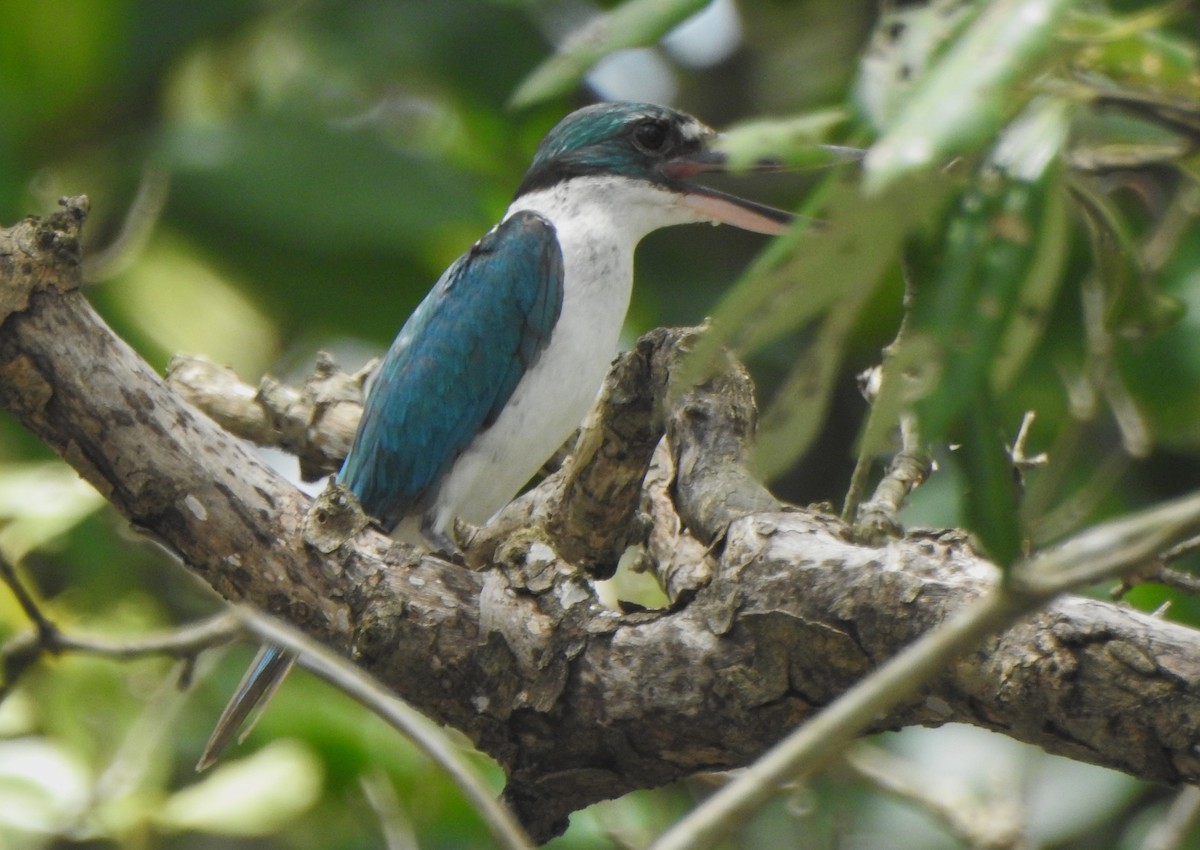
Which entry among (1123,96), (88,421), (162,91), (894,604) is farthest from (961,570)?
(162,91)

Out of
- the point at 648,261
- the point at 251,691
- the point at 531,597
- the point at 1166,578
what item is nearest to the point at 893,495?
the point at 1166,578

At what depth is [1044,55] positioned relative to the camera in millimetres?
1108

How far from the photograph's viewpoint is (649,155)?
3.77m

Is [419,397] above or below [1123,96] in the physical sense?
below

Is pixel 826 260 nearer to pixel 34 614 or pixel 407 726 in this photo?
pixel 407 726

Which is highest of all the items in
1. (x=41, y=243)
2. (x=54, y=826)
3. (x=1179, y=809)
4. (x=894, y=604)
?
(x=41, y=243)

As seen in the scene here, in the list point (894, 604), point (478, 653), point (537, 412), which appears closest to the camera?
point (894, 604)

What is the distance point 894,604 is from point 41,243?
148 cm

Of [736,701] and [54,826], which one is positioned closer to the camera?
[736,701]

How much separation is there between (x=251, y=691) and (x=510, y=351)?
1007 mm

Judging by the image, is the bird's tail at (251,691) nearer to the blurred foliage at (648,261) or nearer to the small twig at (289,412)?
the blurred foliage at (648,261)

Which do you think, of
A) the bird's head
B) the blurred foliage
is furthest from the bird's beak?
the blurred foliage

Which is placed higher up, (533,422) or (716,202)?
(716,202)

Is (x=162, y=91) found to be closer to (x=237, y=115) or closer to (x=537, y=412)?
(x=237, y=115)
